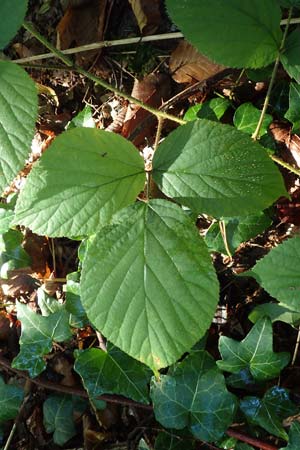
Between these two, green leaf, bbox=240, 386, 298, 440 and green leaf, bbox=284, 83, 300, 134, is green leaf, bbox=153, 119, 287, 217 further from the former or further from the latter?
green leaf, bbox=240, 386, 298, 440

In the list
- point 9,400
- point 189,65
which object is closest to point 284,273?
point 189,65

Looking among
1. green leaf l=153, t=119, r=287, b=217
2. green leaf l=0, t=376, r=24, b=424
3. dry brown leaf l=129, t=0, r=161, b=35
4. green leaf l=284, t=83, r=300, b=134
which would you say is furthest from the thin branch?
green leaf l=0, t=376, r=24, b=424

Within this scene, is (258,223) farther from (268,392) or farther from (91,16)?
(91,16)

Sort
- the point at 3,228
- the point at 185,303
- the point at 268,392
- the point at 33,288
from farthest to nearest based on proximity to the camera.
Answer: the point at 33,288 < the point at 3,228 < the point at 268,392 < the point at 185,303

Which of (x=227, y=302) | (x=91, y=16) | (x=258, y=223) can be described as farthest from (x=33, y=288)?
(x=91, y=16)

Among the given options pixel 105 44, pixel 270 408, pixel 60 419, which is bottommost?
pixel 60 419

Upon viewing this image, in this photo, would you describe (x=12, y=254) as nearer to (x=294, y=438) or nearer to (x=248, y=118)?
(x=248, y=118)

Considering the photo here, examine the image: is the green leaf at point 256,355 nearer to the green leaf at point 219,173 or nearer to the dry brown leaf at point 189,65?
the green leaf at point 219,173

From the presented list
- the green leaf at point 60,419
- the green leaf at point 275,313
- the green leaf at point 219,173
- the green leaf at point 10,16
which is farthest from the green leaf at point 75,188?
the green leaf at point 60,419
